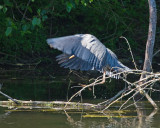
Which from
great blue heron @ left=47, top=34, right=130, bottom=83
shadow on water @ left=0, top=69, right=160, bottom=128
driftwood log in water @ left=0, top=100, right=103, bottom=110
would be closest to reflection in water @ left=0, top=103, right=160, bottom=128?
shadow on water @ left=0, top=69, right=160, bottom=128

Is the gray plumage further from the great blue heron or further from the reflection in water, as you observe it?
the reflection in water

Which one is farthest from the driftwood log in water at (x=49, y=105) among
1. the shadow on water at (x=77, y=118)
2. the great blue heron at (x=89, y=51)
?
the great blue heron at (x=89, y=51)

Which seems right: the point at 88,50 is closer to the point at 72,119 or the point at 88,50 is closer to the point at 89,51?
the point at 89,51

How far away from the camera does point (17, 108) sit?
6.71 m

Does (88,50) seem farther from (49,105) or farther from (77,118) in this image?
(77,118)

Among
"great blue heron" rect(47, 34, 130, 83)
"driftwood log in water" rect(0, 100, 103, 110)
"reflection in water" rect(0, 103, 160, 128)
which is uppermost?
"great blue heron" rect(47, 34, 130, 83)

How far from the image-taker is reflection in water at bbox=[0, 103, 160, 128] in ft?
18.3

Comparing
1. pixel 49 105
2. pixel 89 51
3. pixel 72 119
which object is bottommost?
pixel 72 119

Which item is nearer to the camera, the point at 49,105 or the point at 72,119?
the point at 72,119

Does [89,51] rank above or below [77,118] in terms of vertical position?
above

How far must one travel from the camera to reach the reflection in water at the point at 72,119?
5590mm

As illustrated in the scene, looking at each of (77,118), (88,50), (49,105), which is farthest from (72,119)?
(88,50)

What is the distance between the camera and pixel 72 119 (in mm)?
5980

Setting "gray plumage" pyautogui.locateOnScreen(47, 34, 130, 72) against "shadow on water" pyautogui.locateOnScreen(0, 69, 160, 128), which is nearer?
"shadow on water" pyautogui.locateOnScreen(0, 69, 160, 128)
